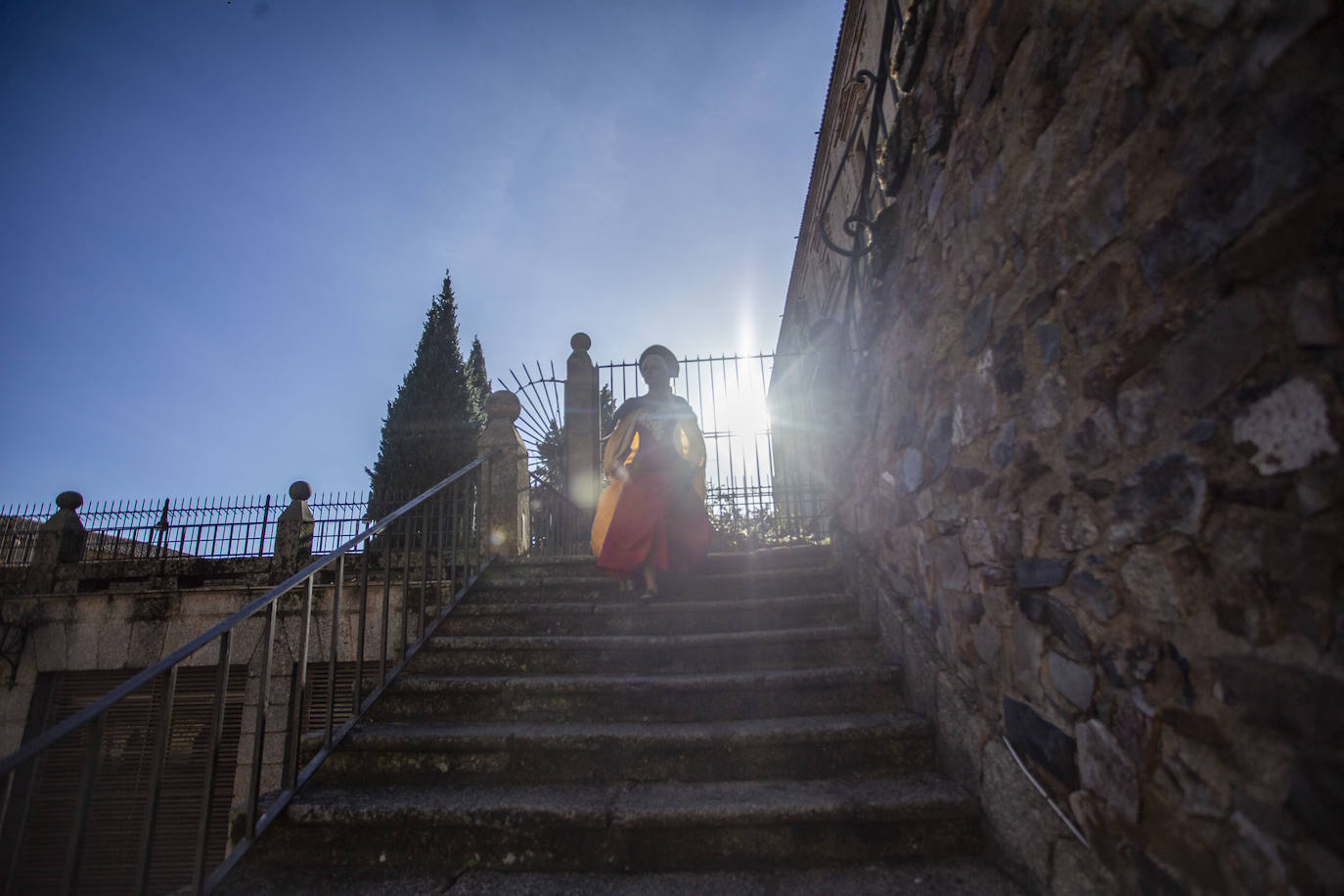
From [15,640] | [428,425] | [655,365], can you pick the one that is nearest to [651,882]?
[655,365]

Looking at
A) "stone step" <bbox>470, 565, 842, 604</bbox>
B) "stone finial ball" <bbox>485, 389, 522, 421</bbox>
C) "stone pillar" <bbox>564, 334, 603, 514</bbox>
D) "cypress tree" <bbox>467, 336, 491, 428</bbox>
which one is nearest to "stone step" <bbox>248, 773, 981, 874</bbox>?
"stone step" <bbox>470, 565, 842, 604</bbox>

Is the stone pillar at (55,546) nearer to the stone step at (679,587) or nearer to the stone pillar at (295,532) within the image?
the stone pillar at (295,532)

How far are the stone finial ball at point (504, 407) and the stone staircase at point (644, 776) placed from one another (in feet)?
8.34

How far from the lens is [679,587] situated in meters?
3.96

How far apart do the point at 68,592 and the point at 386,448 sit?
29.7 ft

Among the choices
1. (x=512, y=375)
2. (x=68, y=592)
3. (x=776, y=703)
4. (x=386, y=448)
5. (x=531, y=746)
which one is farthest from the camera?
(x=386, y=448)

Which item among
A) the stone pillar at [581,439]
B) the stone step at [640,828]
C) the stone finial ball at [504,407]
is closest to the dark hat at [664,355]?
the stone finial ball at [504,407]

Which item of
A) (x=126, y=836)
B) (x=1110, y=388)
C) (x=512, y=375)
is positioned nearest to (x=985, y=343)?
(x=1110, y=388)

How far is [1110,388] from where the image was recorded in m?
1.39

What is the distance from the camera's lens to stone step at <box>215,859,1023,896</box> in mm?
1843

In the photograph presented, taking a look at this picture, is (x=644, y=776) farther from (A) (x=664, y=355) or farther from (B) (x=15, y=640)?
(B) (x=15, y=640)

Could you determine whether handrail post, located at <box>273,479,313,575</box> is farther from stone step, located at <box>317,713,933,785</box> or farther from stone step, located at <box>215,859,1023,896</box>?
stone step, located at <box>215,859,1023,896</box>

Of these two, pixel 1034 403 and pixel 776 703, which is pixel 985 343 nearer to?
pixel 1034 403

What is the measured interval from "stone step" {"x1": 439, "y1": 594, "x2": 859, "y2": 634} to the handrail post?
3946 millimetres
